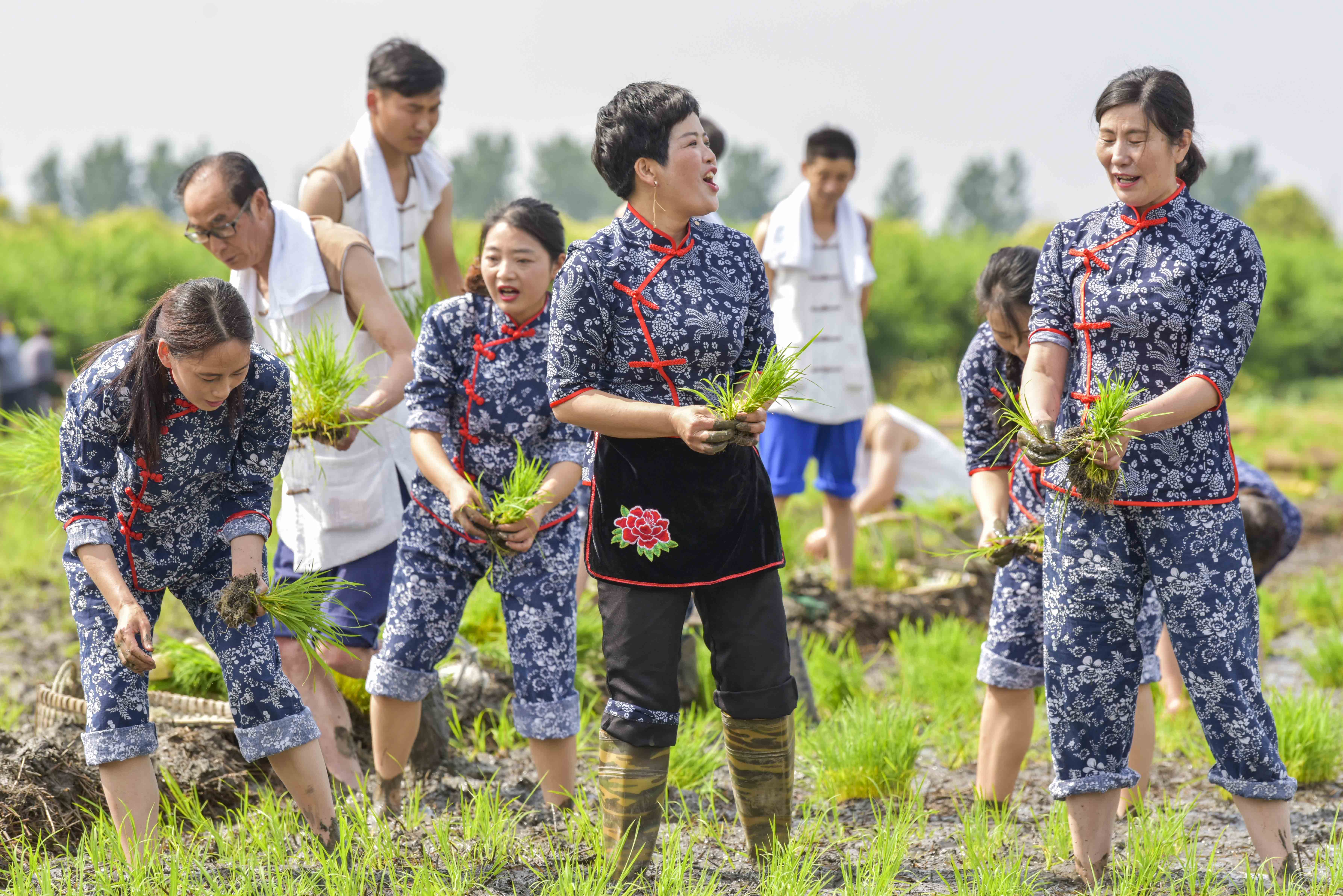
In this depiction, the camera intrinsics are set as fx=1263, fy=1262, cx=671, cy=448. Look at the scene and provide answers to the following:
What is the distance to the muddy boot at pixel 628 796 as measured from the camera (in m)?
2.84

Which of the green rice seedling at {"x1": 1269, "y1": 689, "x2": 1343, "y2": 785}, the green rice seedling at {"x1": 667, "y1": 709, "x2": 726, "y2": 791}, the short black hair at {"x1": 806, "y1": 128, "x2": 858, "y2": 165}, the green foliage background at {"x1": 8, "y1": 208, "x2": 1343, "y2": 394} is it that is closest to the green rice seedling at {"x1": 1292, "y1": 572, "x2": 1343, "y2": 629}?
the green rice seedling at {"x1": 1269, "y1": 689, "x2": 1343, "y2": 785}

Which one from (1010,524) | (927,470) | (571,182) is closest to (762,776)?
(1010,524)

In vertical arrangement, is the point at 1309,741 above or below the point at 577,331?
below

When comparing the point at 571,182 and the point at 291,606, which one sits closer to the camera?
the point at 291,606

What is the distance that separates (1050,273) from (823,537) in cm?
422

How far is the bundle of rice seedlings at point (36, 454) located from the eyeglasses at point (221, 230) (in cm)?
65

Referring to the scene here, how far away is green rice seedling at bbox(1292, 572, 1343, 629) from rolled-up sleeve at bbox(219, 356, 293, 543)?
5.34 m

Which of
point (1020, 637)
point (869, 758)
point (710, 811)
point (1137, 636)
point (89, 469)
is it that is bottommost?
point (710, 811)

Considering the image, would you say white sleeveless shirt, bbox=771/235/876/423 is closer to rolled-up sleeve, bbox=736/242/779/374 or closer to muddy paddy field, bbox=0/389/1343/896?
muddy paddy field, bbox=0/389/1343/896

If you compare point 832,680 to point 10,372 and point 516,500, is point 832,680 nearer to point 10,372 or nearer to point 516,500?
point 516,500

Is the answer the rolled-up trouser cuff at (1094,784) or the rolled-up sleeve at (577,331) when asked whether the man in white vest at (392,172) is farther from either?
the rolled-up trouser cuff at (1094,784)

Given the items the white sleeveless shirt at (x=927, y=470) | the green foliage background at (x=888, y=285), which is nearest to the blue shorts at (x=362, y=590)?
the white sleeveless shirt at (x=927, y=470)

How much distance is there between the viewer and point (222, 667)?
121 inches

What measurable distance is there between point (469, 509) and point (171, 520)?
687mm
